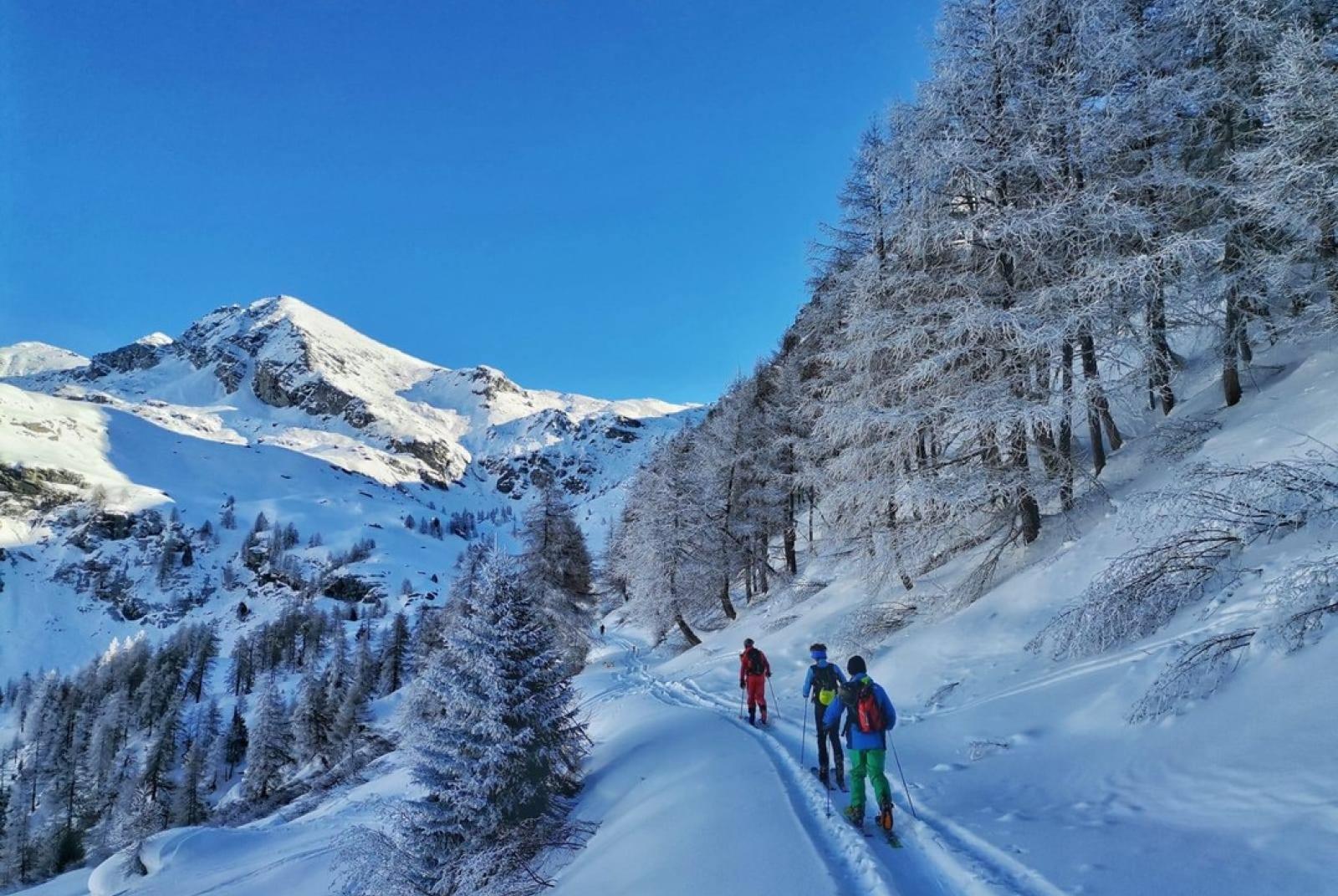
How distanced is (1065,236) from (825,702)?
841cm

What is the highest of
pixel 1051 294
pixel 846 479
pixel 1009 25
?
pixel 1009 25

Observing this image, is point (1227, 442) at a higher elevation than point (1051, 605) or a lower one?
higher

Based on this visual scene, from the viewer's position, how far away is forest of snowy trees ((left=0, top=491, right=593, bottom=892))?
10.1 metres

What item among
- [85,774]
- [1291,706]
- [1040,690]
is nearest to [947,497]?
[1040,690]

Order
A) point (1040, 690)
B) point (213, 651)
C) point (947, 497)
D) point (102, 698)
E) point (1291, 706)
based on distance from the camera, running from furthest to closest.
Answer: point (213, 651), point (102, 698), point (947, 497), point (1040, 690), point (1291, 706)

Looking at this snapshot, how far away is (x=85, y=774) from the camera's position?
6238 centimetres

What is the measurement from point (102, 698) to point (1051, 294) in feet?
384

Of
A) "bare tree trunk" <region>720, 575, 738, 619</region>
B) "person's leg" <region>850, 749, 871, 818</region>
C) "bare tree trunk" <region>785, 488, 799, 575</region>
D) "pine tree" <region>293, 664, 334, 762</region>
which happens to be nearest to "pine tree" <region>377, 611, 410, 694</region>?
"pine tree" <region>293, 664, 334, 762</region>

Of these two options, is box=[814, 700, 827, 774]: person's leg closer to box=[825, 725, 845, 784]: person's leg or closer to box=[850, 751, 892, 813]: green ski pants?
box=[825, 725, 845, 784]: person's leg

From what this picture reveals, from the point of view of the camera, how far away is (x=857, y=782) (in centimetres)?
664

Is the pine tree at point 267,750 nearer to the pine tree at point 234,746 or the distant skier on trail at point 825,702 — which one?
the pine tree at point 234,746

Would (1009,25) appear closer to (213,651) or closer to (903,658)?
(903,658)

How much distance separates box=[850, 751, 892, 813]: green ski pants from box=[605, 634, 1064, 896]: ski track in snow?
0.30 metres

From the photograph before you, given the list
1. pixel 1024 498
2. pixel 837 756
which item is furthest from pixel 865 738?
pixel 1024 498
